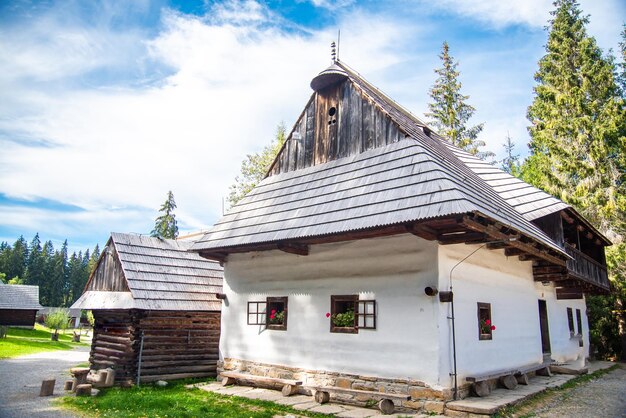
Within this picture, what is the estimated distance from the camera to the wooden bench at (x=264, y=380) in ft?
28.4

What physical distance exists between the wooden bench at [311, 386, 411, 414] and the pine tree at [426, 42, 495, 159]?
20.6 meters

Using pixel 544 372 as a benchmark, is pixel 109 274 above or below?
above

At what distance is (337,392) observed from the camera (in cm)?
795

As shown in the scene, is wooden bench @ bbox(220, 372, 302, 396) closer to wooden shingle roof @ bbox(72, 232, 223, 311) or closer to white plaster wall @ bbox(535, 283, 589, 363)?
wooden shingle roof @ bbox(72, 232, 223, 311)

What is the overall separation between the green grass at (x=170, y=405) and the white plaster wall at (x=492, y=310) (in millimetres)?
2864

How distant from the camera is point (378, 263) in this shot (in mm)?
8188

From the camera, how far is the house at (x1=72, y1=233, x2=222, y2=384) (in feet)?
35.4

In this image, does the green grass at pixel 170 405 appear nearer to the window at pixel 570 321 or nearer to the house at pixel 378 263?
Answer: the house at pixel 378 263

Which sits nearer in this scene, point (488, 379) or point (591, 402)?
point (488, 379)

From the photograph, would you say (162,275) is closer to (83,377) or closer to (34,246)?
(83,377)

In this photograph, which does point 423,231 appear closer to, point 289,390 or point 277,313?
point 289,390

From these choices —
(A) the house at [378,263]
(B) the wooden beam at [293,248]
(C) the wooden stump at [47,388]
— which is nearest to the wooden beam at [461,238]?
(A) the house at [378,263]

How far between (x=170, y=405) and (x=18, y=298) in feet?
107

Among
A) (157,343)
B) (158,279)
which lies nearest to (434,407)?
(157,343)
